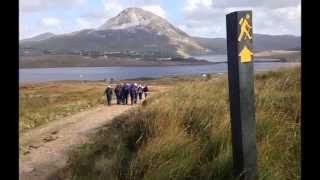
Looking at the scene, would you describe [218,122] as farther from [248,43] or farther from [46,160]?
[46,160]

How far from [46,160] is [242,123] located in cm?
675

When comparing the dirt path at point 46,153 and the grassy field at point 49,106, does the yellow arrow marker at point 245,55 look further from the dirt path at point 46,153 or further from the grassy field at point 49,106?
the dirt path at point 46,153

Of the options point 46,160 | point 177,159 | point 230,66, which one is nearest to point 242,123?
point 230,66

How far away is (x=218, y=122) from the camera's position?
21.1 feet

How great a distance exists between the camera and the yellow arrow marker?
164 inches

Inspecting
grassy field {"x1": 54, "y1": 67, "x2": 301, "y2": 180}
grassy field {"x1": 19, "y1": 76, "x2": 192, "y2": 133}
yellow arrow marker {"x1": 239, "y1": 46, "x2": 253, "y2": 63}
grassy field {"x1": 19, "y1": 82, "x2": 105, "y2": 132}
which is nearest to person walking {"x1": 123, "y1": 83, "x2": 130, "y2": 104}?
grassy field {"x1": 19, "y1": 76, "x2": 192, "y2": 133}

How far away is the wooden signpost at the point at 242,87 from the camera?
163 inches

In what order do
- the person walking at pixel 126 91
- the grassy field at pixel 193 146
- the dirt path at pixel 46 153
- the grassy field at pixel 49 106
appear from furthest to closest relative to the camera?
1. the person walking at pixel 126 91
2. the grassy field at pixel 49 106
3. the dirt path at pixel 46 153
4. the grassy field at pixel 193 146

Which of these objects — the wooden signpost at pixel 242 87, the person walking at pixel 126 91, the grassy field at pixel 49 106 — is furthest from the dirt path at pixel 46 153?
the person walking at pixel 126 91

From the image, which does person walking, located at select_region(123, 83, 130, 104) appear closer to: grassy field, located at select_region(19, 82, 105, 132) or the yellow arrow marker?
grassy field, located at select_region(19, 82, 105, 132)

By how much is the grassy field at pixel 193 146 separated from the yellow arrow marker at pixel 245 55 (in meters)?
1.13

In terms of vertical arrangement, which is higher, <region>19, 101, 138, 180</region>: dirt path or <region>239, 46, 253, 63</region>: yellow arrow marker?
<region>239, 46, 253, 63</region>: yellow arrow marker
